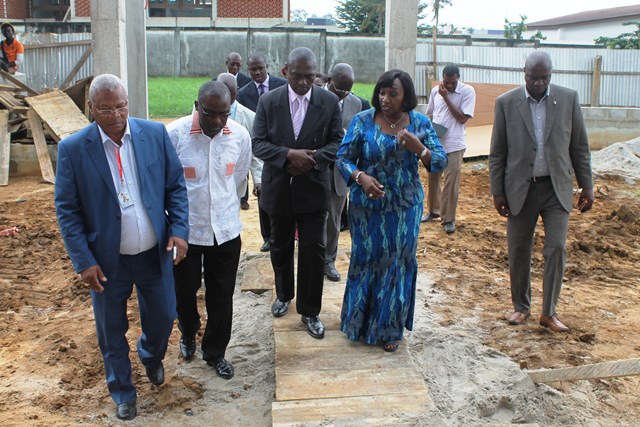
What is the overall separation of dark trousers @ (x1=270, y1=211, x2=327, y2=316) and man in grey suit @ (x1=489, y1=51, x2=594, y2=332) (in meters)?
1.62

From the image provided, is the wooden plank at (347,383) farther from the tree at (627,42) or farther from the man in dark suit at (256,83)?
the tree at (627,42)

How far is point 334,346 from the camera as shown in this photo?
187 inches

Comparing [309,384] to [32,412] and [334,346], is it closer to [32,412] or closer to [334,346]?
[334,346]

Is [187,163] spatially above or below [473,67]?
below

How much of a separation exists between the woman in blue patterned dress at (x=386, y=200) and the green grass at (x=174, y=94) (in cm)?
1356

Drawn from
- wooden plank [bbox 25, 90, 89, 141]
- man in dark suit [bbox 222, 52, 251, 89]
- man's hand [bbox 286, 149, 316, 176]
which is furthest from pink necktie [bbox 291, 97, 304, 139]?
wooden plank [bbox 25, 90, 89, 141]

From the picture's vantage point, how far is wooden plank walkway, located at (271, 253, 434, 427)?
3859mm

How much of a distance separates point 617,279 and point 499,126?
270 centimetres

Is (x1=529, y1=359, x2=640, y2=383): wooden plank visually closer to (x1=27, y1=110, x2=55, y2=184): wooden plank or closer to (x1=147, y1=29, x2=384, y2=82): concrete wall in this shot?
(x1=27, y1=110, x2=55, y2=184): wooden plank

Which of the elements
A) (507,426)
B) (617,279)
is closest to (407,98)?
(507,426)

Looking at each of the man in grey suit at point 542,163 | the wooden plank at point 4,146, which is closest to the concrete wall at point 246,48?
the wooden plank at point 4,146

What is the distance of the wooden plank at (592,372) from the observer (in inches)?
143

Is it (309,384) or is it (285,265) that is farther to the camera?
(285,265)

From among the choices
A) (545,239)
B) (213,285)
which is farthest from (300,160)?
(545,239)
